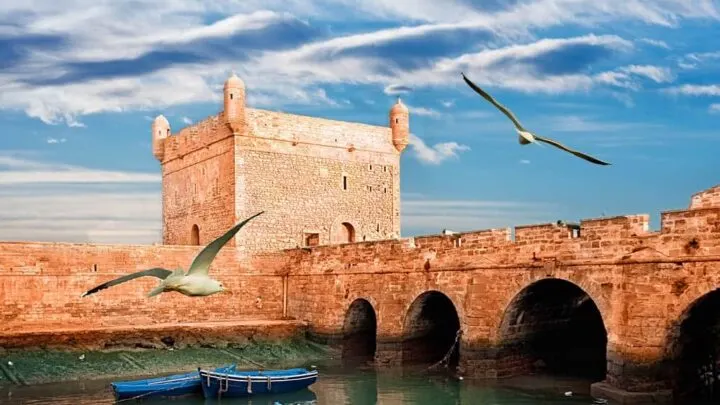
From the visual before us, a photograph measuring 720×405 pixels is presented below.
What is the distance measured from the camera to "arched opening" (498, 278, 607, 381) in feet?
60.4

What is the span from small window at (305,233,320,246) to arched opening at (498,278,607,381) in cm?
1092

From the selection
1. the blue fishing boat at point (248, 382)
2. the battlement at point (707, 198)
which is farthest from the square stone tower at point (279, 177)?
the battlement at point (707, 198)

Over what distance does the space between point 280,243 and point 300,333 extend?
4.51 meters

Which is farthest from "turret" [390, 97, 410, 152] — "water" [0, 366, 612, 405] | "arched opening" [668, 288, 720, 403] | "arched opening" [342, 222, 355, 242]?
"arched opening" [668, 288, 720, 403]

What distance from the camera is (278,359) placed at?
73.7 ft

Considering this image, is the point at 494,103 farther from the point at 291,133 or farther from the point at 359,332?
the point at 291,133

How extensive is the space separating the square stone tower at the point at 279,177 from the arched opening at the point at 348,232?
0.04 m

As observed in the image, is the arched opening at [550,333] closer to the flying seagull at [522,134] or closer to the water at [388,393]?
the water at [388,393]

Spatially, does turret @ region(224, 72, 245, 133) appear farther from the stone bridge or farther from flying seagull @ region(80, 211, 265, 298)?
flying seagull @ region(80, 211, 265, 298)

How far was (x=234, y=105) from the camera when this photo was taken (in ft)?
88.5

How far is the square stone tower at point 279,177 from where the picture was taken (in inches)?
1072

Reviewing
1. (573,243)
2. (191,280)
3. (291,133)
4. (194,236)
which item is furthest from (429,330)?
(191,280)

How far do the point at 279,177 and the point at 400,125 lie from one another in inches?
238

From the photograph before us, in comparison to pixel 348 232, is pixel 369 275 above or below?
below
